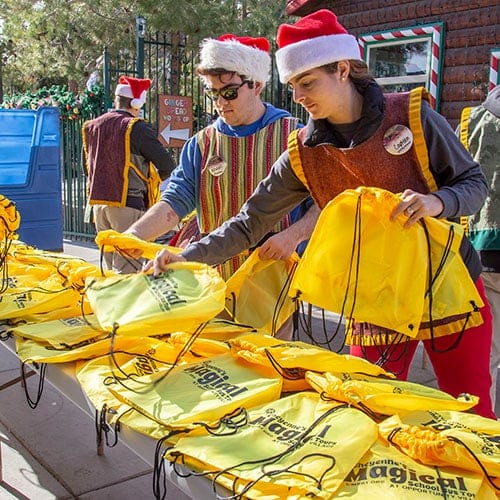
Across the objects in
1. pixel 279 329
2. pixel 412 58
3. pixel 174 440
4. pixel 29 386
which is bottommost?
pixel 29 386

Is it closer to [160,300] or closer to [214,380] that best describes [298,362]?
[214,380]

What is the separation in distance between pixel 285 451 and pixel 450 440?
0.30m

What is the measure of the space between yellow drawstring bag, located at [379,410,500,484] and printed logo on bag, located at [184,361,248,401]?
13.8 inches

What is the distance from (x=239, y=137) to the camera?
8.92 feet

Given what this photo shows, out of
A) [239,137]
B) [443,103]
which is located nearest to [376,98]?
[239,137]

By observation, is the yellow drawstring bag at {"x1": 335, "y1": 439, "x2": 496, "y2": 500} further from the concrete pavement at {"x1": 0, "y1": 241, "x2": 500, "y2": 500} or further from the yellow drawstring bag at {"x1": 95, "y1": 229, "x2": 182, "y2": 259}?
the concrete pavement at {"x1": 0, "y1": 241, "x2": 500, "y2": 500}

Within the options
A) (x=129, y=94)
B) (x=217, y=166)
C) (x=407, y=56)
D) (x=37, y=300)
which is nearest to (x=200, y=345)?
(x=37, y=300)

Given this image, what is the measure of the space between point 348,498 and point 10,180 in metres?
5.25

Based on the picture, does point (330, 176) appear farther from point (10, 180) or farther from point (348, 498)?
point (10, 180)

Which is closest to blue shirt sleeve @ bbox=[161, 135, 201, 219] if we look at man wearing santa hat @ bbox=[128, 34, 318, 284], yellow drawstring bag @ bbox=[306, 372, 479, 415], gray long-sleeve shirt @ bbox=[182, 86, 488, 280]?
man wearing santa hat @ bbox=[128, 34, 318, 284]

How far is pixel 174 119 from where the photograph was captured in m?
7.54

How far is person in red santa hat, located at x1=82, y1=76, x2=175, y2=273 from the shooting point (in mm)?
5059

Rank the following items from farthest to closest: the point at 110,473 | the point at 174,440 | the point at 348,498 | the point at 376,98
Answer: the point at 110,473 < the point at 376,98 < the point at 174,440 < the point at 348,498

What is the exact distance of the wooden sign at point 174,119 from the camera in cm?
740
